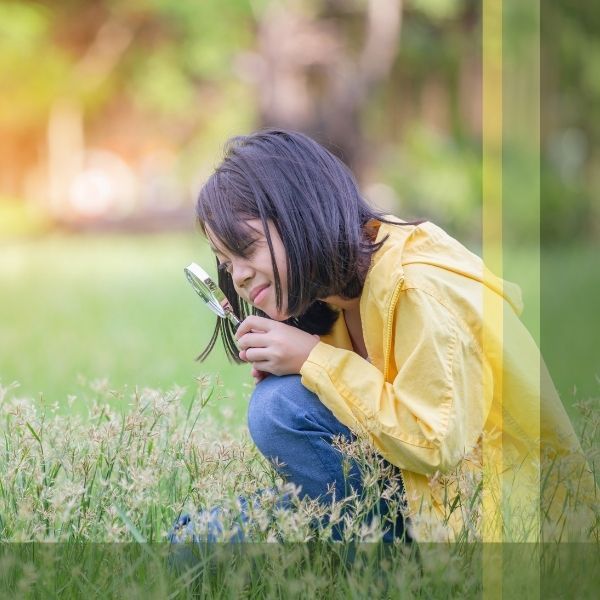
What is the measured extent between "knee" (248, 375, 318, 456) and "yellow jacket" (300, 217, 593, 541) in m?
0.05

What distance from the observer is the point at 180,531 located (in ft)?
5.39

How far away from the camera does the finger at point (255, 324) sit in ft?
6.26

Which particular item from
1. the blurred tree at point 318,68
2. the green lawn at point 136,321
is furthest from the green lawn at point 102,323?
the blurred tree at point 318,68

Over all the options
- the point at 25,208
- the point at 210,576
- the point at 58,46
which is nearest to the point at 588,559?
the point at 210,576

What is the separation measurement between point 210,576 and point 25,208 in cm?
1392

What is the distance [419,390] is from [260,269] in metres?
0.38

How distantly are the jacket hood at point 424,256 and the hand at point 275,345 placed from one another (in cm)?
18

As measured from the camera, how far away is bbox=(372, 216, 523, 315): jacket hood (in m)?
1.79

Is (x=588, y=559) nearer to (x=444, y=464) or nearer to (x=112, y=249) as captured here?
(x=444, y=464)

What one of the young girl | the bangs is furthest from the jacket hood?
the bangs

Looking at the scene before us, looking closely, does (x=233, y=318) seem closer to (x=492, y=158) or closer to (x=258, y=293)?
(x=258, y=293)

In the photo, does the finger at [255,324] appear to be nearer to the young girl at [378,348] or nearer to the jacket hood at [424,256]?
the young girl at [378,348]

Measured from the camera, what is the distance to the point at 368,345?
1888mm

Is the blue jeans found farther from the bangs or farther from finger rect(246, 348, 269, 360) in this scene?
the bangs
